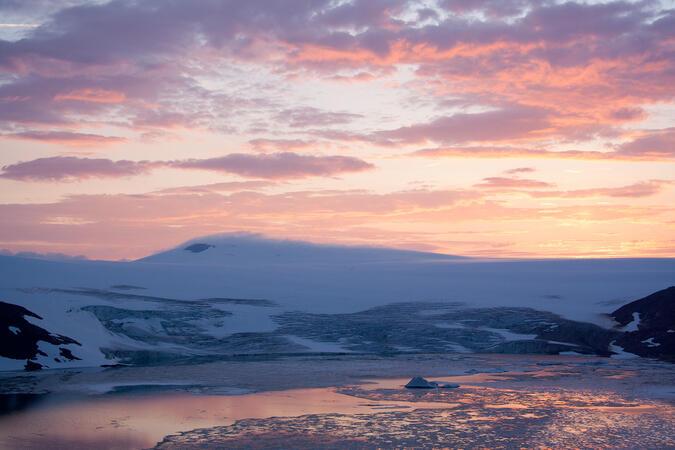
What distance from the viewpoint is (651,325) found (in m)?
Result: 49.3

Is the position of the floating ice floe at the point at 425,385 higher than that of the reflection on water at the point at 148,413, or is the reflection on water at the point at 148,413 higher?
the reflection on water at the point at 148,413

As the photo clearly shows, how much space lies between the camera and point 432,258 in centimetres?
11300

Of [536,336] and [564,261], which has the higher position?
[564,261]

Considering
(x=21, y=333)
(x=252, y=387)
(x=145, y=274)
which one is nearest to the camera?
(x=252, y=387)

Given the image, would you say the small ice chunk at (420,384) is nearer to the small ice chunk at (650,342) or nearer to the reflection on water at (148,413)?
the reflection on water at (148,413)

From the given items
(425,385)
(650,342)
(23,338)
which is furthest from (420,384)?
(650,342)

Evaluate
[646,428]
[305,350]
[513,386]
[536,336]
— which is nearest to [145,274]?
[305,350]

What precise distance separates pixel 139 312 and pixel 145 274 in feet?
73.9

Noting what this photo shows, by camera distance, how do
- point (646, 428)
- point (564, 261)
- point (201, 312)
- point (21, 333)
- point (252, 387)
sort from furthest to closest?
point (564, 261), point (201, 312), point (21, 333), point (252, 387), point (646, 428)

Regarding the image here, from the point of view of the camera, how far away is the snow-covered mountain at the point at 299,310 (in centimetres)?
4222

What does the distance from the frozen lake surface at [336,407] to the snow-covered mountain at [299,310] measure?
28.1 ft

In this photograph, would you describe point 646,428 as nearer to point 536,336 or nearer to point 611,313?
point 536,336

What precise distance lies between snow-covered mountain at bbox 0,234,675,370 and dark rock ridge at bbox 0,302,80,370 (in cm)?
10

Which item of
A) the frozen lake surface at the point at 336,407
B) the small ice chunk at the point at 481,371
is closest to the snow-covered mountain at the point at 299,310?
the frozen lake surface at the point at 336,407
